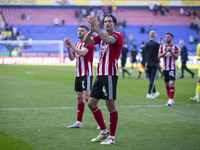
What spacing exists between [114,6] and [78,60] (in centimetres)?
4265

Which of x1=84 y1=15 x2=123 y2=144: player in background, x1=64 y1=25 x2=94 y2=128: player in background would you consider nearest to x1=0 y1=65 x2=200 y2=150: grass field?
x1=64 y1=25 x2=94 y2=128: player in background

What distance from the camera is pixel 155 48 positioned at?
453 inches

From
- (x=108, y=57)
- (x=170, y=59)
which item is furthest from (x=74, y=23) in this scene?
(x=108, y=57)

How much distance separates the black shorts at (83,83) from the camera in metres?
6.75

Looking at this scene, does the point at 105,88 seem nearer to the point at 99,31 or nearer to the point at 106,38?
the point at 106,38

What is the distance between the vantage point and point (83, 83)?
22.3 feet

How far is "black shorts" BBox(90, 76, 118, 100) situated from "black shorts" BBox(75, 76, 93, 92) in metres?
1.14

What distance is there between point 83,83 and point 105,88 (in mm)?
1351

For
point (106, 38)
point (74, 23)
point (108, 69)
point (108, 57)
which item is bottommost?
point (108, 69)

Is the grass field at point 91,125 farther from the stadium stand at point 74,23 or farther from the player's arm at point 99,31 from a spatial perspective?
the stadium stand at point 74,23

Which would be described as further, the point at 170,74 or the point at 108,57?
the point at 170,74

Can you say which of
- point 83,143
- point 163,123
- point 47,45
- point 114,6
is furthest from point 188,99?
point 114,6

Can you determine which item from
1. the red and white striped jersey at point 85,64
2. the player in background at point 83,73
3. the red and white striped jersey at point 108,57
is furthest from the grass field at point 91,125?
the red and white striped jersey at point 108,57

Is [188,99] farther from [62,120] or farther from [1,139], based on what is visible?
[1,139]
